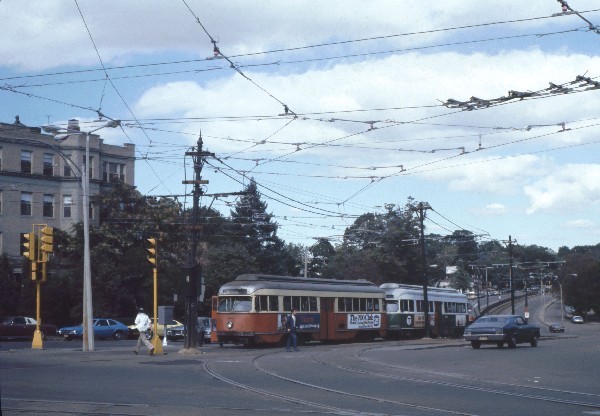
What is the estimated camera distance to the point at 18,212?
6266 centimetres

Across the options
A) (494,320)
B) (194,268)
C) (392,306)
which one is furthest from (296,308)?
(194,268)

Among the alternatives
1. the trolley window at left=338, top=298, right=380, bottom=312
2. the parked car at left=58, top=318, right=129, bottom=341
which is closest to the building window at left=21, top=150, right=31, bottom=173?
the parked car at left=58, top=318, right=129, bottom=341

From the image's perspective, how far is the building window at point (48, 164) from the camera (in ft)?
213

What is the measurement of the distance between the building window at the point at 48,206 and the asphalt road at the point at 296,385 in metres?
36.7

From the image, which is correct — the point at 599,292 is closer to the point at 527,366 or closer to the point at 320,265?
the point at 320,265

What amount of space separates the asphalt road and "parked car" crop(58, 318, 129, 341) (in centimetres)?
2145

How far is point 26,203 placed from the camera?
6347 centimetres

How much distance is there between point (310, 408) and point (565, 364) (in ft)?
48.0

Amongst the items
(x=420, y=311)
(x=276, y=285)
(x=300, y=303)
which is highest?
(x=276, y=285)

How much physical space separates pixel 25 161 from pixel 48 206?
3887 millimetres

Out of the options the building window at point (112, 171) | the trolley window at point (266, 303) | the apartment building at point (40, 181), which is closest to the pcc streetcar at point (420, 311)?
the trolley window at point (266, 303)

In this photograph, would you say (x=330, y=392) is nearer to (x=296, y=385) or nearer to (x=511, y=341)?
(x=296, y=385)

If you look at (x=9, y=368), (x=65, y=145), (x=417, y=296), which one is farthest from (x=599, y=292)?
(x=9, y=368)

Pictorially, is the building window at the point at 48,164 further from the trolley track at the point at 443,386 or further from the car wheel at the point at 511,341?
the trolley track at the point at 443,386
